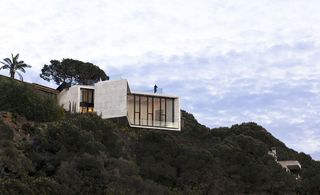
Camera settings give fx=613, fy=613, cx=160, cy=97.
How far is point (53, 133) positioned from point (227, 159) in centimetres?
2185

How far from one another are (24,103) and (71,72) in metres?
26.2

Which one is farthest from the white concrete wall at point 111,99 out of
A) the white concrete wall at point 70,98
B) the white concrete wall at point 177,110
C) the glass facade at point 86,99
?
the white concrete wall at point 177,110

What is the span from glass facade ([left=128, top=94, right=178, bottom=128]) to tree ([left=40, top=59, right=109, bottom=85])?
14380mm

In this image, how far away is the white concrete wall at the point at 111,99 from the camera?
71000 mm

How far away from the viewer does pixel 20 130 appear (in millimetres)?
55875

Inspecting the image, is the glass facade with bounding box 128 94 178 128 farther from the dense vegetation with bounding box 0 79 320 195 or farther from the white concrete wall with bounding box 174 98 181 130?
the dense vegetation with bounding box 0 79 320 195

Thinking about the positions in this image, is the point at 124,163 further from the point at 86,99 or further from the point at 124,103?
the point at 86,99

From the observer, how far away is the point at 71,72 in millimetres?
87562

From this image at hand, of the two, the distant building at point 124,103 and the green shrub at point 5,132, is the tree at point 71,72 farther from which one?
the green shrub at point 5,132

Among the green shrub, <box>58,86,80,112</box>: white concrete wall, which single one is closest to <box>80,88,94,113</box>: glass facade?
<box>58,86,80,112</box>: white concrete wall

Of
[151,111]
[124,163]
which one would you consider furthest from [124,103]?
[124,163]

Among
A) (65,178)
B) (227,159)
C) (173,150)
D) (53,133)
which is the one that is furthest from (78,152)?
(227,159)

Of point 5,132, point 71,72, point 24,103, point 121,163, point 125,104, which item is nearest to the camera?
point 121,163

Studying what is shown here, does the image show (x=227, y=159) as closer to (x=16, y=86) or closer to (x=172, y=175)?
(x=172, y=175)
